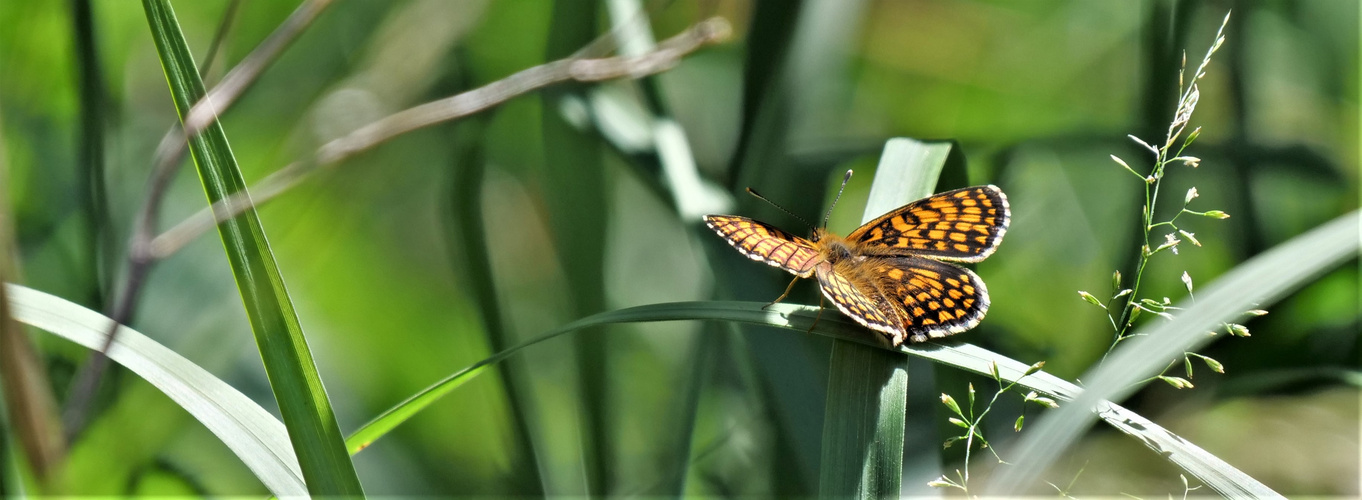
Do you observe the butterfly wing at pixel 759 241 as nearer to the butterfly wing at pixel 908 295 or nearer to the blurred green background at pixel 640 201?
the butterfly wing at pixel 908 295

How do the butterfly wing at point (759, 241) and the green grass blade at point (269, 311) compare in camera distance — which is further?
the butterfly wing at point (759, 241)

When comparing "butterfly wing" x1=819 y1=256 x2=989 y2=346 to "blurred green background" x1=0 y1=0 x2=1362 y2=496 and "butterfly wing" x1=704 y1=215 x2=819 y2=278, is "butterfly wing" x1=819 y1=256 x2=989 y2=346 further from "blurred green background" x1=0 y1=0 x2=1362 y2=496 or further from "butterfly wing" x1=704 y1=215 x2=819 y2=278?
"blurred green background" x1=0 y1=0 x2=1362 y2=496

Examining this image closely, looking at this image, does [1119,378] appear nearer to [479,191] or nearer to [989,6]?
[989,6]

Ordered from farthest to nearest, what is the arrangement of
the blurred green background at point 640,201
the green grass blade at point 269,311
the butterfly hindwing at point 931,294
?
the blurred green background at point 640,201
the butterfly hindwing at point 931,294
the green grass blade at point 269,311

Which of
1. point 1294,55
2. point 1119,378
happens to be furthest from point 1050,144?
point 1119,378

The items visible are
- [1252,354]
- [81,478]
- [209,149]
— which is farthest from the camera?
[1252,354]

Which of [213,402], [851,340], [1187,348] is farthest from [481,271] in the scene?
[1187,348]

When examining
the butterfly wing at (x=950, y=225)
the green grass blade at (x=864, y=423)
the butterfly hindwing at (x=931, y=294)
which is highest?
the butterfly wing at (x=950, y=225)

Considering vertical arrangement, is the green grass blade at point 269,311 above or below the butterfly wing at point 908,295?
above

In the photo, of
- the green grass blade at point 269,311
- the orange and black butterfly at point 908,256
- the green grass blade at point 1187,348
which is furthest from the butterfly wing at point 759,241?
the green grass blade at point 269,311
